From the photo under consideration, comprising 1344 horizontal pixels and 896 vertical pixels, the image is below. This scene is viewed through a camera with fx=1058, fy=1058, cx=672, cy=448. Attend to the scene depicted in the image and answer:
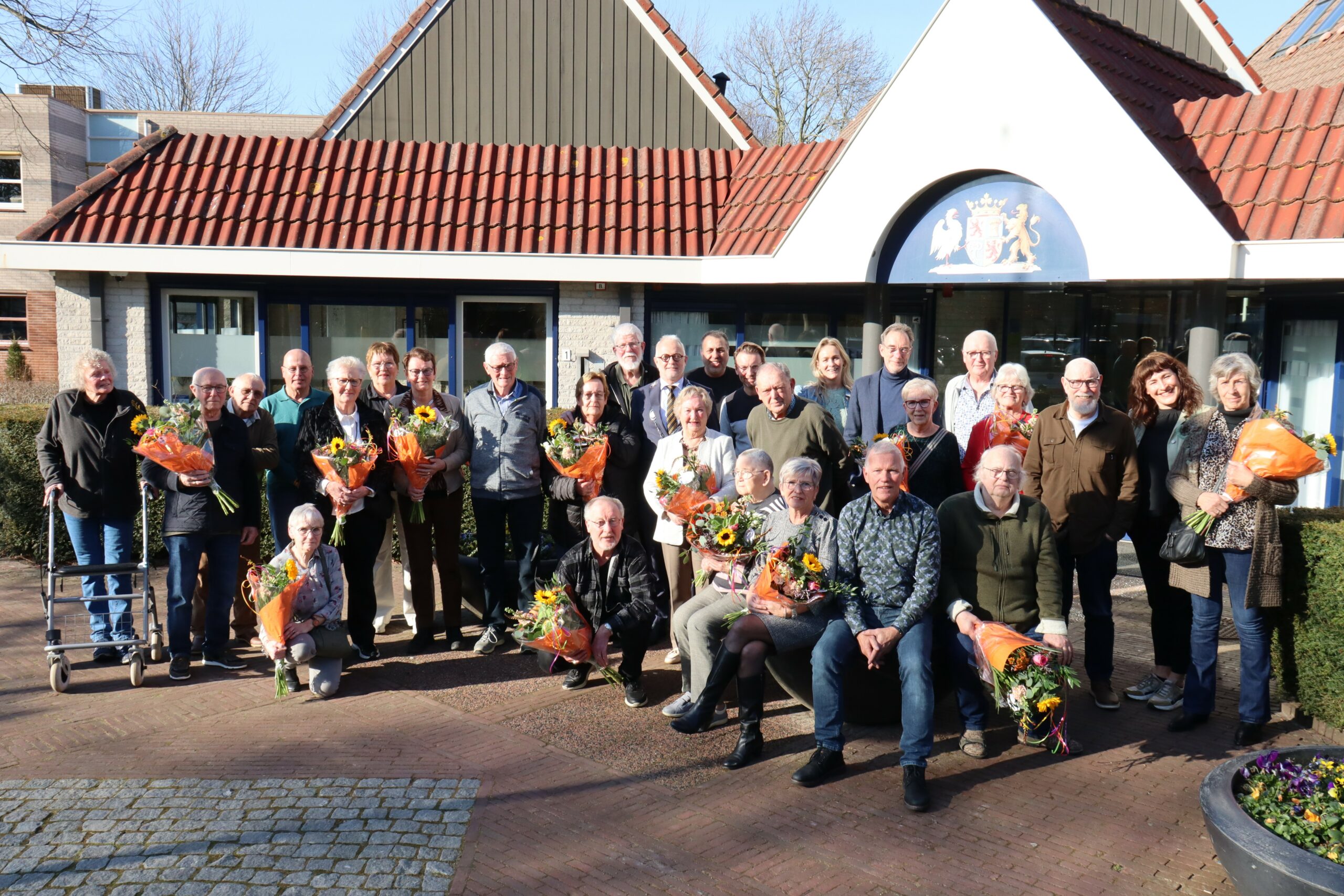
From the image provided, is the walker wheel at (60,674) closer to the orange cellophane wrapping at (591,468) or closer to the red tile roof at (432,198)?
the orange cellophane wrapping at (591,468)

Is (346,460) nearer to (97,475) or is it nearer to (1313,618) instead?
(97,475)

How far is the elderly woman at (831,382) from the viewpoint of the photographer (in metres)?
7.53

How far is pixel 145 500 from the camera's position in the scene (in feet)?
22.6

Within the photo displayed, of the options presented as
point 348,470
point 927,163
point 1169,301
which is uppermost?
point 927,163

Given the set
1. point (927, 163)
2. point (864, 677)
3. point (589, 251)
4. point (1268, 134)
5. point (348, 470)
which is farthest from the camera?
point (589, 251)

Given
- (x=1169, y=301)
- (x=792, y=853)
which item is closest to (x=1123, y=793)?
(x=792, y=853)

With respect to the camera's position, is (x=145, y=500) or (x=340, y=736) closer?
(x=340, y=736)

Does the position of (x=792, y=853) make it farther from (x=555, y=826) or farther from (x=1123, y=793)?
(x=1123, y=793)

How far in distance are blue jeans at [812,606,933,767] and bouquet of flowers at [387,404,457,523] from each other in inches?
114

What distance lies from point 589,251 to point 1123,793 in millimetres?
8549

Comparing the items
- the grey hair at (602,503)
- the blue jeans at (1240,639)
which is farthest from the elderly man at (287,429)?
the blue jeans at (1240,639)

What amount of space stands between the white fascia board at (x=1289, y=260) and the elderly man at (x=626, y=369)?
4.92 m

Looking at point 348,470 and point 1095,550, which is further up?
point 348,470

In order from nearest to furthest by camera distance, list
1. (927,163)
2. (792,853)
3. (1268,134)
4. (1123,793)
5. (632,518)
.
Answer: (792,853) < (1123,793) < (632,518) < (1268,134) < (927,163)
